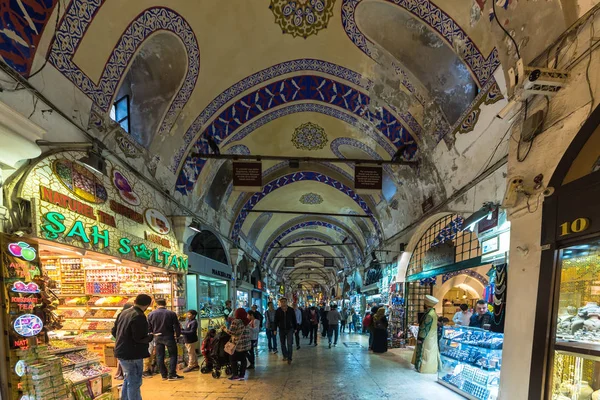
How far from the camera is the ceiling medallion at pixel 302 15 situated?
5215mm

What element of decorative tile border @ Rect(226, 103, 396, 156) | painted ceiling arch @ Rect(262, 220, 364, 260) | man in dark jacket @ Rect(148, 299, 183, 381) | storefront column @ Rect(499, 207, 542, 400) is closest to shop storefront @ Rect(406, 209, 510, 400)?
storefront column @ Rect(499, 207, 542, 400)

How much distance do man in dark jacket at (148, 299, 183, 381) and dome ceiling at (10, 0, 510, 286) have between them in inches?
100

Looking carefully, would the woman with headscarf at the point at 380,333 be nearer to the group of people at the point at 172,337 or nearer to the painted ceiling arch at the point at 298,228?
the group of people at the point at 172,337

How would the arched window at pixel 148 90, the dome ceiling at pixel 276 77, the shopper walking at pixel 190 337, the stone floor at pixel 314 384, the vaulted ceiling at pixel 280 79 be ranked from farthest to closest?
the shopper walking at pixel 190 337
the arched window at pixel 148 90
the stone floor at pixel 314 384
the dome ceiling at pixel 276 77
the vaulted ceiling at pixel 280 79

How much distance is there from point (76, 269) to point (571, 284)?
24.2 feet

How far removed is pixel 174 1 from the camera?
469 centimetres

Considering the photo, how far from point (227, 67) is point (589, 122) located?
5460mm

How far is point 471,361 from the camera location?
4410mm

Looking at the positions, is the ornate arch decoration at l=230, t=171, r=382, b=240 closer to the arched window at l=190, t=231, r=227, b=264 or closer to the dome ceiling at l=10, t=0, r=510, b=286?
the arched window at l=190, t=231, r=227, b=264

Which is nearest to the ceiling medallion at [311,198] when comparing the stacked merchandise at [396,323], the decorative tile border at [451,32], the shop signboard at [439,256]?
the stacked merchandise at [396,323]

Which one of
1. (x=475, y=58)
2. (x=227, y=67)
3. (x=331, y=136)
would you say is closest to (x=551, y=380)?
(x=475, y=58)

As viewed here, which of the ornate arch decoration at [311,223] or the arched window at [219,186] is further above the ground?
the ornate arch decoration at [311,223]

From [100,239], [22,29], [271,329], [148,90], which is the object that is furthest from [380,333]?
[22,29]

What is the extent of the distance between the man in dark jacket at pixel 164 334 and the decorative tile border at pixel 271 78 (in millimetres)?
2845
